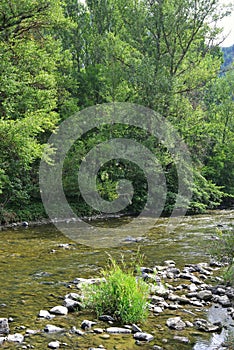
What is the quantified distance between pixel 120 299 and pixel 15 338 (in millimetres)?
1691

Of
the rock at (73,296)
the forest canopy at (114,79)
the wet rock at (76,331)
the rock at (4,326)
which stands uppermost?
the forest canopy at (114,79)

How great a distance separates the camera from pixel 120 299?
646 centimetres

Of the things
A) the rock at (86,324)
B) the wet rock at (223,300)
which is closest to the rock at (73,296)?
the rock at (86,324)

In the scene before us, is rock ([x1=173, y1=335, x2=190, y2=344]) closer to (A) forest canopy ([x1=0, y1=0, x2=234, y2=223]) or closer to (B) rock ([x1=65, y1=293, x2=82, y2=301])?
(B) rock ([x1=65, y1=293, x2=82, y2=301])

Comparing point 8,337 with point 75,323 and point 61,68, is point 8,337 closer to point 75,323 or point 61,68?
point 75,323

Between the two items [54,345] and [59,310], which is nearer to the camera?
[54,345]

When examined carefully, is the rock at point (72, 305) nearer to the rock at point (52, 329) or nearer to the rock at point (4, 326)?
the rock at point (52, 329)

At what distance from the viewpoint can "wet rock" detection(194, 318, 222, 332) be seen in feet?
20.1

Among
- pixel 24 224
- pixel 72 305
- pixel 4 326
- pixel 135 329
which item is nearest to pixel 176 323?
pixel 135 329

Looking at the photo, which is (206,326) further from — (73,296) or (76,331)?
(73,296)

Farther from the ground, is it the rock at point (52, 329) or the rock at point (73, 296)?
the rock at point (73, 296)

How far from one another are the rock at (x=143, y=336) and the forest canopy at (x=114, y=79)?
497 inches

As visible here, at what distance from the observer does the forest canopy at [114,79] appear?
18672 millimetres

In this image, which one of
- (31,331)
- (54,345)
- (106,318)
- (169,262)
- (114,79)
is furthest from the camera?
(114,79)
